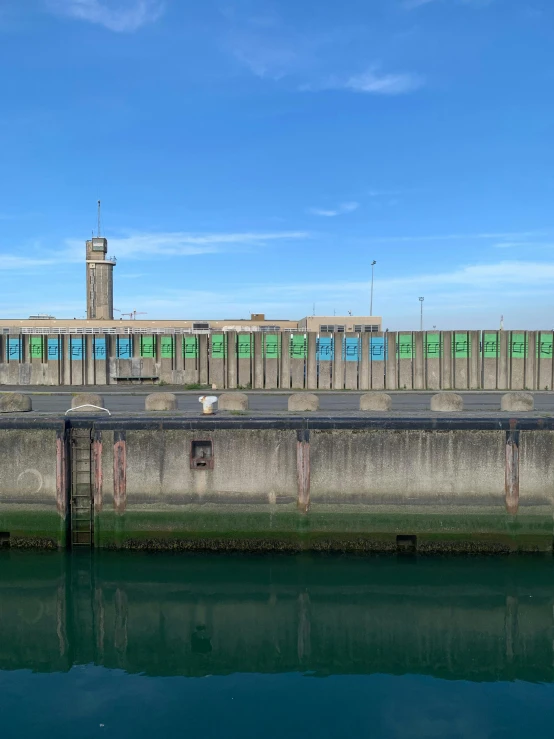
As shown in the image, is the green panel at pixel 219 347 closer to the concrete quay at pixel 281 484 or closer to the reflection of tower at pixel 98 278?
the concrete quay at pixel 281 484

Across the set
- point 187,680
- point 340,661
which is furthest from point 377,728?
point 187,680

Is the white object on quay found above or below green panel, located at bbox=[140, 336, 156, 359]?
below

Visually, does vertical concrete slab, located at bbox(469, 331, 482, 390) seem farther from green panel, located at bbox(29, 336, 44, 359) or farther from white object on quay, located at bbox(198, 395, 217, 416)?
green panel, located at bbox(29, 336, 44, 359)

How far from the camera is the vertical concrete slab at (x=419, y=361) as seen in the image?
37656 mm

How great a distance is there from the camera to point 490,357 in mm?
37656

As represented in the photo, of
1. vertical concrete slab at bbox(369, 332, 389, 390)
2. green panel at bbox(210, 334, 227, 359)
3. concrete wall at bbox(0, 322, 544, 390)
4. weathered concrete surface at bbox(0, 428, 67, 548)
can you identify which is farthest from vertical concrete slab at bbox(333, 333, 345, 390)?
weathered concrete surface at bbox(0, 428, 67, 548)

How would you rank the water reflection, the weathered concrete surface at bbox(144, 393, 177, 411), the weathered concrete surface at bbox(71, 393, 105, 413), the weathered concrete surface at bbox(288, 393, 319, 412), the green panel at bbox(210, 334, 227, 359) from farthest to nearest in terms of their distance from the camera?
the green panel at bbox(210, 334, 227, 359) → the weathered concrete surface at bbox(288, 393, 319, 412) → the weathered concrete surface at bbox(144, 393, 177, 411) → the weathered concrete surface at bbox(71, 393, 105, 413) → the water reflection

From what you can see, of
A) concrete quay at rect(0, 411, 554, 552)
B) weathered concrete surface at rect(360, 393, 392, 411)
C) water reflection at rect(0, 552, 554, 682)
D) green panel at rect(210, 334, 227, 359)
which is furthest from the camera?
green panel at rect(210, 334, 227, 359)

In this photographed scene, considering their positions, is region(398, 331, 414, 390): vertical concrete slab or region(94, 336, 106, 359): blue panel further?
region(94, 336, 106, 359): blue panel

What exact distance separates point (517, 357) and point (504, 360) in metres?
0.76

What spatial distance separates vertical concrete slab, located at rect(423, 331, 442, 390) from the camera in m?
37.7

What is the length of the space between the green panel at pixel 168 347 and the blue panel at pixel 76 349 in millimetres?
4729

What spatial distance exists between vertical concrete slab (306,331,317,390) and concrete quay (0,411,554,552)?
1812 centimetres

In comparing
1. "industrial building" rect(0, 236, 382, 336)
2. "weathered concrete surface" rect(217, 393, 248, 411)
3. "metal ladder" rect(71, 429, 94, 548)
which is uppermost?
"industrial building" rect(0, 236, 382, 336)
